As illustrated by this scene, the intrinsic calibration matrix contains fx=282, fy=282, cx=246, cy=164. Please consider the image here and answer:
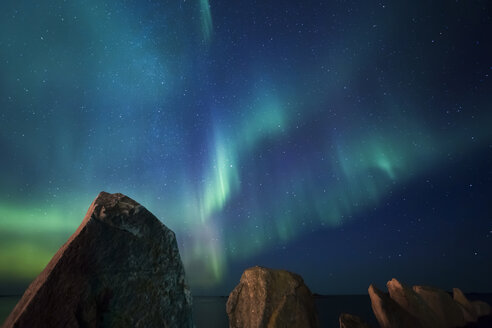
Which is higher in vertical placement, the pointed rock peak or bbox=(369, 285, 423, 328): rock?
the pointed rock peak

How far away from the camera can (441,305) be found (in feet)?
78.5

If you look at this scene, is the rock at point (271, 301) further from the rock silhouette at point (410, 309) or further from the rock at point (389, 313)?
the rock at point (389, 313)

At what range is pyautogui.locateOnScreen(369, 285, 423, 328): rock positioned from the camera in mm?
18453

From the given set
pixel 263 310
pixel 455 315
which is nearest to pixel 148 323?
pixel 263 310

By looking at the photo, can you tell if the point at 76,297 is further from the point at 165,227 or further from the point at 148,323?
the point at 165,227

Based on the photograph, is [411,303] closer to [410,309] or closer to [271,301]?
[410,309]

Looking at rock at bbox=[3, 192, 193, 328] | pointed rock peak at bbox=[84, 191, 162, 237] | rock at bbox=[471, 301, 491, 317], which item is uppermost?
pointed rock peak at bbox=[84, 191, 162, 237]

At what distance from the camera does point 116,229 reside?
4.01m

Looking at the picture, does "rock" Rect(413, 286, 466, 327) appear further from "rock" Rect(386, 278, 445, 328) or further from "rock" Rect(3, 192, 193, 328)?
"rock" Rect(3, 192, 193, 328)

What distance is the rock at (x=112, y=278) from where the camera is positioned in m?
3.42

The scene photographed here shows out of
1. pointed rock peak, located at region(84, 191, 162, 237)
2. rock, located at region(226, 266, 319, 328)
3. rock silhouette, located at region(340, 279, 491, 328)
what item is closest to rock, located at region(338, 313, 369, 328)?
rock silhouette, located at region(340, 279, 491, 328)

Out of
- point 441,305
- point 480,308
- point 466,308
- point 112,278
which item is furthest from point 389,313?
point 480,308

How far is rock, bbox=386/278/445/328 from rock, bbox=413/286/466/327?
2500 mm

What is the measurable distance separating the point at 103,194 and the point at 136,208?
70 cm
